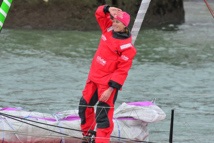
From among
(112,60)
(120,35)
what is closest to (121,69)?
(112,60)

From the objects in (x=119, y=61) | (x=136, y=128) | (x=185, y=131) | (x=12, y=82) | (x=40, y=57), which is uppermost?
(x=119, y=61)

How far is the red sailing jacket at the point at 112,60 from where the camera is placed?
Answer: 2598mm

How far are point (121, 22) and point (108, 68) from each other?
1.03 feet

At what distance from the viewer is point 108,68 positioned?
8.77 ft

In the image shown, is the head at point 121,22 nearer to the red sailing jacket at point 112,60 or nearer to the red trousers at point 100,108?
the red sailing jacket at point 112,60

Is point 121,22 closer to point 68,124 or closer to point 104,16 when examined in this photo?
point 104,16

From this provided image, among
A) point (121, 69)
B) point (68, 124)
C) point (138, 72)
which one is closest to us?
point (121, 69)

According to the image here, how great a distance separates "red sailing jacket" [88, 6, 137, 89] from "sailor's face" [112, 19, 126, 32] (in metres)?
0.07

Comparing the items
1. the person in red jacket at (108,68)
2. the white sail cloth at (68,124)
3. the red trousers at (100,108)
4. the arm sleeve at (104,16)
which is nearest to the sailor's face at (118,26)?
the person in red jacket at (108,68)

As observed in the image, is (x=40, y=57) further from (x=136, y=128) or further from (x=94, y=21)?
(x=136, y=128)

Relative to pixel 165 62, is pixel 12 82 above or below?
above

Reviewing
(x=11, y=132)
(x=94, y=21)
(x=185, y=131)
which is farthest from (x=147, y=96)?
(x=94, y=21)

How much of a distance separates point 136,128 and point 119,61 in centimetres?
72

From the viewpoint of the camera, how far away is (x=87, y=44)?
28.2 ft
